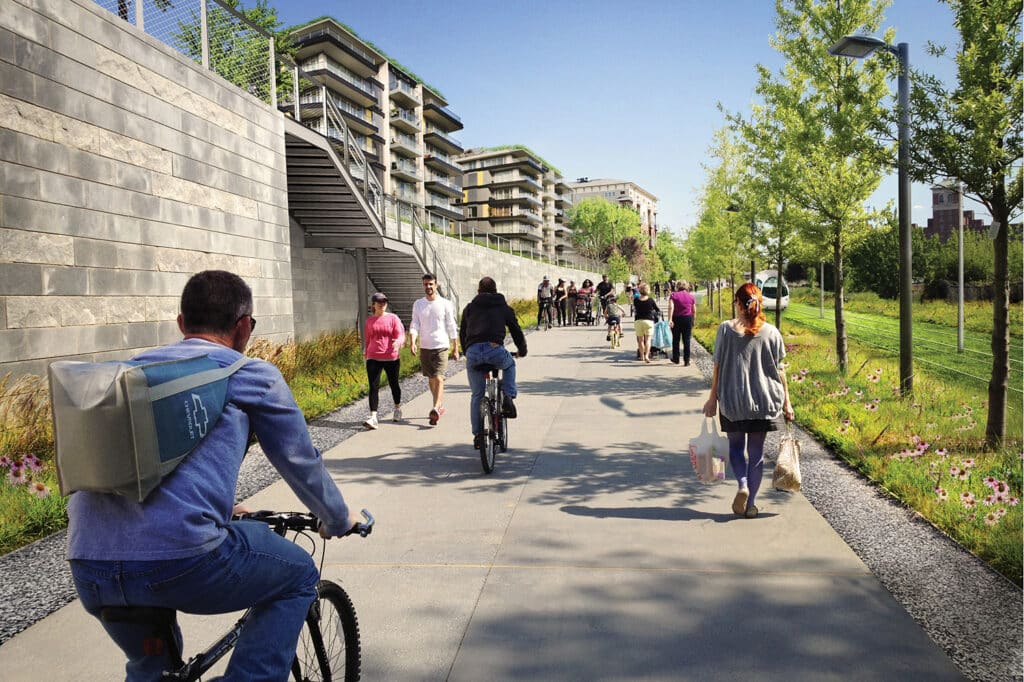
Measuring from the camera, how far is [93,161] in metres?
8.55

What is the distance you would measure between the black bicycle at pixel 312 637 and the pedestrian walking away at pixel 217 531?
0.04 metres

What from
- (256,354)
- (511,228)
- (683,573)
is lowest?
(683,573)

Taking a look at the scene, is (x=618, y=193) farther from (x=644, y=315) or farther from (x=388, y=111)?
(x=644, y=315)

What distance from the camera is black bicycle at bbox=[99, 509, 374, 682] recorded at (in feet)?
6.36

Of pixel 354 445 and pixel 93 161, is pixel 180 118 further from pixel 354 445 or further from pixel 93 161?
pixel 354 445

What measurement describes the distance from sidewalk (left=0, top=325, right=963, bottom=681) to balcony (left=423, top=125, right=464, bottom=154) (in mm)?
71399

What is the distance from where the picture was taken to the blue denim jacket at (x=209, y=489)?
70.4 inches

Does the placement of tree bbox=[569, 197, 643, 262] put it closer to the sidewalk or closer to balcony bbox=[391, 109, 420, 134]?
balcony bbox=[391, 109, 420, 134]

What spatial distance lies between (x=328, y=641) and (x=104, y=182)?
8.05 metres

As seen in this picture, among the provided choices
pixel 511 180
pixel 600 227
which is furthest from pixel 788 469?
pixel 600 227

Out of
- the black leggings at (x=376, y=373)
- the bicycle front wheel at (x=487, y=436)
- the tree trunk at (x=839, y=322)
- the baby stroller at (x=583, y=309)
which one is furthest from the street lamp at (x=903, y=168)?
the baby stroller at (x=583, y=309)

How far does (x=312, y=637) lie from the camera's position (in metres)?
2.45

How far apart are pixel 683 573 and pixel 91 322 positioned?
24.2 ft

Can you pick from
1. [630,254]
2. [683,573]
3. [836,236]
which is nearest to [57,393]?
[683,573]
